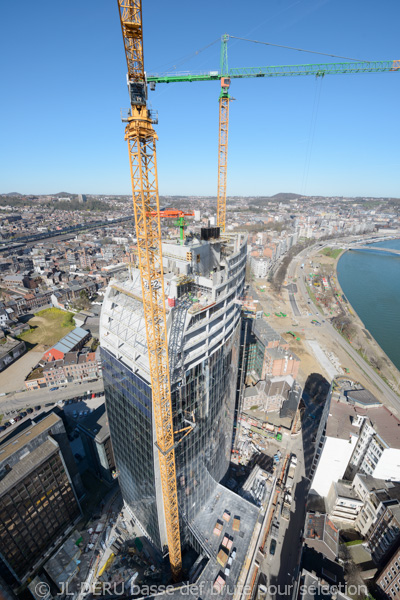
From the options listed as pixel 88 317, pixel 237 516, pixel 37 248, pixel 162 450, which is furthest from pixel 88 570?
pixel 37 248

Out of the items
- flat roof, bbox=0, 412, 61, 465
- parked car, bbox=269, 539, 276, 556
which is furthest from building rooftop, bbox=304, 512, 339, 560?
flat roof, bbox=0, 412, 61, 465

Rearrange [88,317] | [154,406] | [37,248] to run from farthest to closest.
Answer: [37,248] < [88,317] < [154,406]

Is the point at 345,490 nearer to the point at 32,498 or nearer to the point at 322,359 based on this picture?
the point at 322,359

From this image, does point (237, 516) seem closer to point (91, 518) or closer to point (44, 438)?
point (91, 518)

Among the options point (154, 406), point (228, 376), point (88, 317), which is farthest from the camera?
point (88, 317)

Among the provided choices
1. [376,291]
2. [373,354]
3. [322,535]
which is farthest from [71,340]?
[376,291]

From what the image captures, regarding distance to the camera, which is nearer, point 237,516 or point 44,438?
point 237,516
